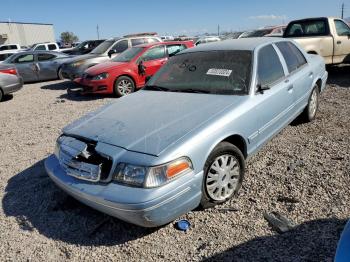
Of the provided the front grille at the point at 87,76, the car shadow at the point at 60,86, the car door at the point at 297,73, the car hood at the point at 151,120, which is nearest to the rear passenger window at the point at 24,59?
the car shadow at the point at 60,86

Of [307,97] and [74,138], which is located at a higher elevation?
[74,138]

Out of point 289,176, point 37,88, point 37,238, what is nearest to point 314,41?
point 289,176

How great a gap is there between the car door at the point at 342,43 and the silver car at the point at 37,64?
401 inches

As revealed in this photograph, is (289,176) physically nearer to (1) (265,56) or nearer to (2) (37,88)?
(1) (265,56)

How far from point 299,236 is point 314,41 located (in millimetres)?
7357

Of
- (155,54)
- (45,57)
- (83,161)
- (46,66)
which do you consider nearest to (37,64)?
(46,66)

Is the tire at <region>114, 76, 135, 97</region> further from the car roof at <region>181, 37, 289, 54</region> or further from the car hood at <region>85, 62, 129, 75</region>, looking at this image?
the car roof at <region>181, 37, 289, 54</region>

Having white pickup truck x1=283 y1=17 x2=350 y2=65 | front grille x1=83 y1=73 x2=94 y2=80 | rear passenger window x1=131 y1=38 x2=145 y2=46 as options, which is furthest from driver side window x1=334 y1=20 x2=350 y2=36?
front grille x1=83 y1=73 x2=94 y2=80

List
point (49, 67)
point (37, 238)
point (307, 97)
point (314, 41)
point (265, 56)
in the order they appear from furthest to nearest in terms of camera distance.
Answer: point (49, 67), point (314, 41), point (307, 97), point (265, 56), point (37, 238)

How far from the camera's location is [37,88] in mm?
11977

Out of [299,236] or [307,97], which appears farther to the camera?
[307,97]

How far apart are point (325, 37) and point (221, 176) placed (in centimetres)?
743

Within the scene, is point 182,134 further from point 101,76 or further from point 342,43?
point 342,43

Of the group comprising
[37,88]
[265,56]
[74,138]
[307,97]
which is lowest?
[37,88]
